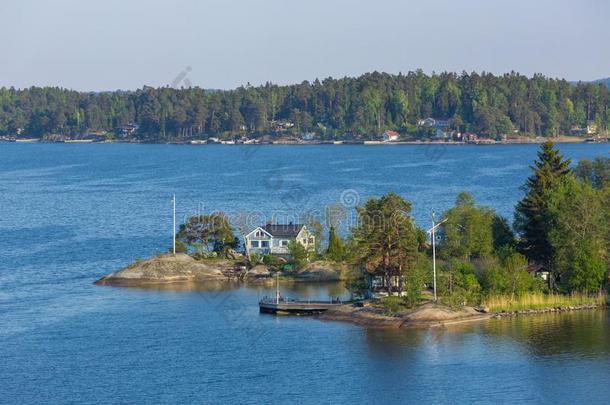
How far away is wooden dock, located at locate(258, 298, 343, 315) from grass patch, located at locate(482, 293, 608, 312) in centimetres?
716

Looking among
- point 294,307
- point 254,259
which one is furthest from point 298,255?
point 294,307

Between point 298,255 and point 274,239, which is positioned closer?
point 298,255

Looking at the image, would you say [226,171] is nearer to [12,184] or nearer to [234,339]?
[12,184]

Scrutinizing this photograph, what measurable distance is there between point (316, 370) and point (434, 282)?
10066mm

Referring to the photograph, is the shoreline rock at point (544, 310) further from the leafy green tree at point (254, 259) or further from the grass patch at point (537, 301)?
the leafy green tree at point (254, 259)

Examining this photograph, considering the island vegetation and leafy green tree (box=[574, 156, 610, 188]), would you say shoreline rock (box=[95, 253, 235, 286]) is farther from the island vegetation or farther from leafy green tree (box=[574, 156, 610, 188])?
leafy green tree (box=[574, 156, 610, 188])

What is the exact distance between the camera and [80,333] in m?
49.3

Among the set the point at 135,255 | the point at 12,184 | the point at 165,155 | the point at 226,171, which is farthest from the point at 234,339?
the point at 165,155

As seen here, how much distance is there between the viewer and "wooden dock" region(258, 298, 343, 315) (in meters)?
52.9

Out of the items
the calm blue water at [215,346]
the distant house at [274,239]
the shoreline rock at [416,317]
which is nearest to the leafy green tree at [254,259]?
the distant house at [274,239]

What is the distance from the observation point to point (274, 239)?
66.7 meters

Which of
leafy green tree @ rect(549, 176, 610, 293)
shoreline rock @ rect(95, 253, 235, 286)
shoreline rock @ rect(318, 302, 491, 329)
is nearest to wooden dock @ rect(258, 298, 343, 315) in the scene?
shoreline rock @ rect(318, 302, 491, 329)

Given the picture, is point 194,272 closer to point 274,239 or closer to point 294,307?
point 274,239

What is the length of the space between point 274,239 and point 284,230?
1.16 metres
